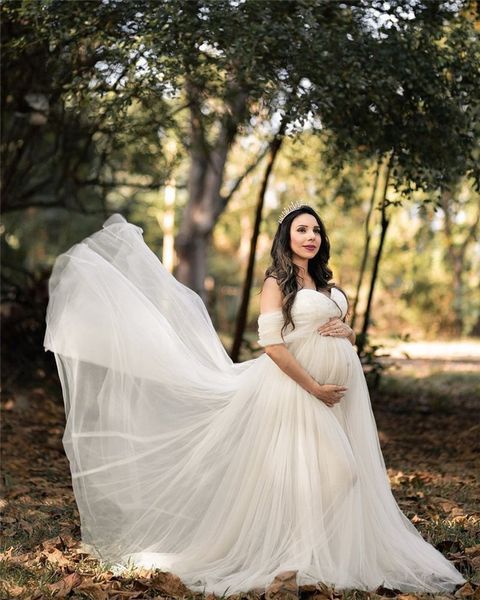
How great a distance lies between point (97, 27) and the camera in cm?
677

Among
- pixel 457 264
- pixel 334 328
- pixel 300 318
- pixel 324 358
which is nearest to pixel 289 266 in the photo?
pixel 300 318

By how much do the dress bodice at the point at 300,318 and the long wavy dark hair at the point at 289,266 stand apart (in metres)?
0.03

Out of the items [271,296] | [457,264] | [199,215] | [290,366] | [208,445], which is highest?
[199,215]

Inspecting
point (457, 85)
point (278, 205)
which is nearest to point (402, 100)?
point (457, 85)

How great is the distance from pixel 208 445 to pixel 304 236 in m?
1.22

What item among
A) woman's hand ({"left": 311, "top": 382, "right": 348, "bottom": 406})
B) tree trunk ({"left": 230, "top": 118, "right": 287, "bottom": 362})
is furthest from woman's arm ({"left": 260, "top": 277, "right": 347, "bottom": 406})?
tree trunk ({"left": 230, "top": 118, "right": 287, "bottom": 362})

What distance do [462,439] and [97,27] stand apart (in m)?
5.06

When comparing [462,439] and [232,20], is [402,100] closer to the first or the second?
[232,20]

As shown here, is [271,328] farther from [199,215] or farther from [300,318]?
[199,215]

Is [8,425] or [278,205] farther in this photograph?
[278,205]

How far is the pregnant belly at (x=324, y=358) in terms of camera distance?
4320 millimetres

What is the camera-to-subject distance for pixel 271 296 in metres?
4.33

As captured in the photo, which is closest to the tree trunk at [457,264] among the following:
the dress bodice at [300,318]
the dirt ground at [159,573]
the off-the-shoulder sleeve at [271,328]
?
the dirt ground at [159,573]

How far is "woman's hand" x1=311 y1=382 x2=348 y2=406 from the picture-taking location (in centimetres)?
427
